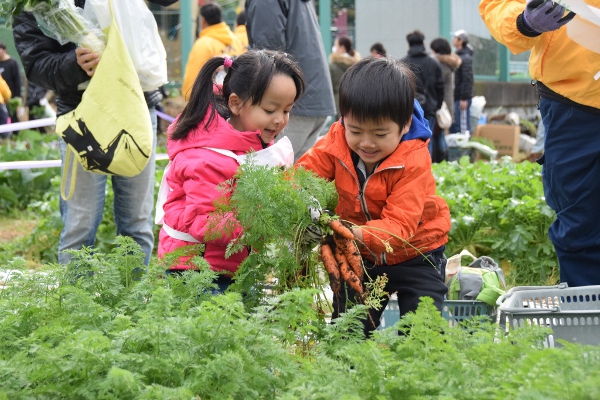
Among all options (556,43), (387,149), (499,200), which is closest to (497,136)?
(499,200)

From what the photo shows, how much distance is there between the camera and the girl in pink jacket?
10.9ft

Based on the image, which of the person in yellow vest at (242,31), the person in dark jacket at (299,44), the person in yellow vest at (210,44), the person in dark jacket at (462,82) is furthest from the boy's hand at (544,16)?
the person in dark jacket at (462,82)

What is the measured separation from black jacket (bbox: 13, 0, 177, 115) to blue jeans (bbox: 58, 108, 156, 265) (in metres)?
0.32

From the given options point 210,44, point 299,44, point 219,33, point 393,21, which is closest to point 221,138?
point 299,44

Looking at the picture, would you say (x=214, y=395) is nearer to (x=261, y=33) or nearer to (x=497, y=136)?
(x=261, y=33)

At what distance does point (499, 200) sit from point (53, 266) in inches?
156

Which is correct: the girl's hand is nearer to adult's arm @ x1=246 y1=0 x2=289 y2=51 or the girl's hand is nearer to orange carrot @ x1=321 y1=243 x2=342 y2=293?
orange carrot @ x1=321 y1=243 x2=342 y2=293

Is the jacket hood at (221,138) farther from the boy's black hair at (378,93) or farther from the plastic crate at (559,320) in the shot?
the plastic crate at (559,320)

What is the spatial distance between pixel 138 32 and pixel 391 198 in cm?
172

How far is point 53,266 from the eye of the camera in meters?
3.22

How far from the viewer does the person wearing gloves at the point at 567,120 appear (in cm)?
384

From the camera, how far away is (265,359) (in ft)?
7.82

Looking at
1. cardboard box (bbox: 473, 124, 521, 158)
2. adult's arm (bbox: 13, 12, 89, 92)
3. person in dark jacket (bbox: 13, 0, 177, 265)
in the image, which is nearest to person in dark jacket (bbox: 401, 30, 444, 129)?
cardboard box (bbox: 473, 124, 521, 158)

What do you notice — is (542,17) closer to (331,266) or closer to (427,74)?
(331,266)
